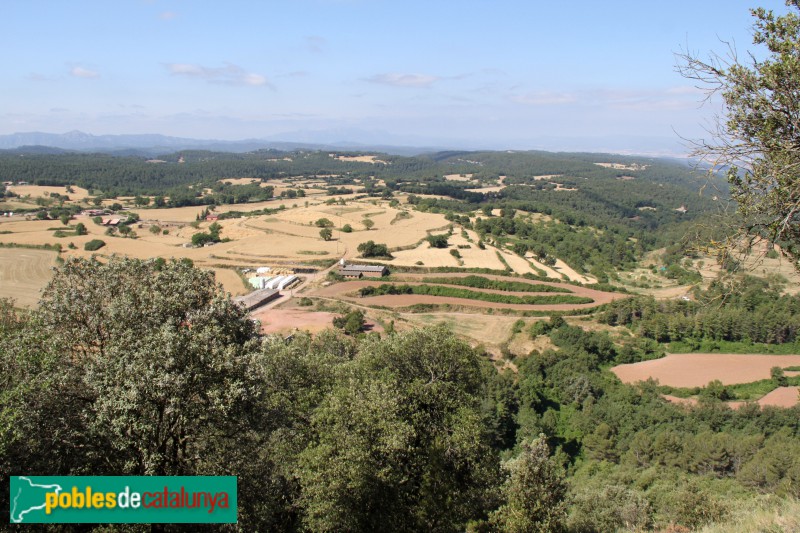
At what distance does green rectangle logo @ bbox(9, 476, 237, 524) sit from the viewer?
27.1ft

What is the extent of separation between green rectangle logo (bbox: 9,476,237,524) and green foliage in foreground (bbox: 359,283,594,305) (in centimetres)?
4225

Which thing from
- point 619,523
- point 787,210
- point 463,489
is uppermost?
point 787,210

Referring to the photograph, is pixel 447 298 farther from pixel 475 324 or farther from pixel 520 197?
pixel 520 197

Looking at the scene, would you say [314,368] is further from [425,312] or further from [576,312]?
[576,312]

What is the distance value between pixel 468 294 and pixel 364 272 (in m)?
13.9

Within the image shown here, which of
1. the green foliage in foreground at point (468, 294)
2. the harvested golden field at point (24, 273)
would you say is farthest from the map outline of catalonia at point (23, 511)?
the harvested golden field at point (24, 273)

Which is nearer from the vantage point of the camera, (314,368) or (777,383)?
(314,368)

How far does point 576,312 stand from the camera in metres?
47.8

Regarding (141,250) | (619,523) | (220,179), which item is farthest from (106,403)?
(220,179)

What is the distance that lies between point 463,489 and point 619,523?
6.47 metres

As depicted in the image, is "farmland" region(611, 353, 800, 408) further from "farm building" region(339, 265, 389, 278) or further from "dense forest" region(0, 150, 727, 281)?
"farm building" region(339, 265, 389, 278)

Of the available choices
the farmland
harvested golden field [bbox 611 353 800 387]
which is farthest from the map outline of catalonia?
harvested golden field [bbox 611 353 800 387]

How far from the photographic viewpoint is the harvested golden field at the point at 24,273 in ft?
160

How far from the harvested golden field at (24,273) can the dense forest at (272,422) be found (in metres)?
36.2
